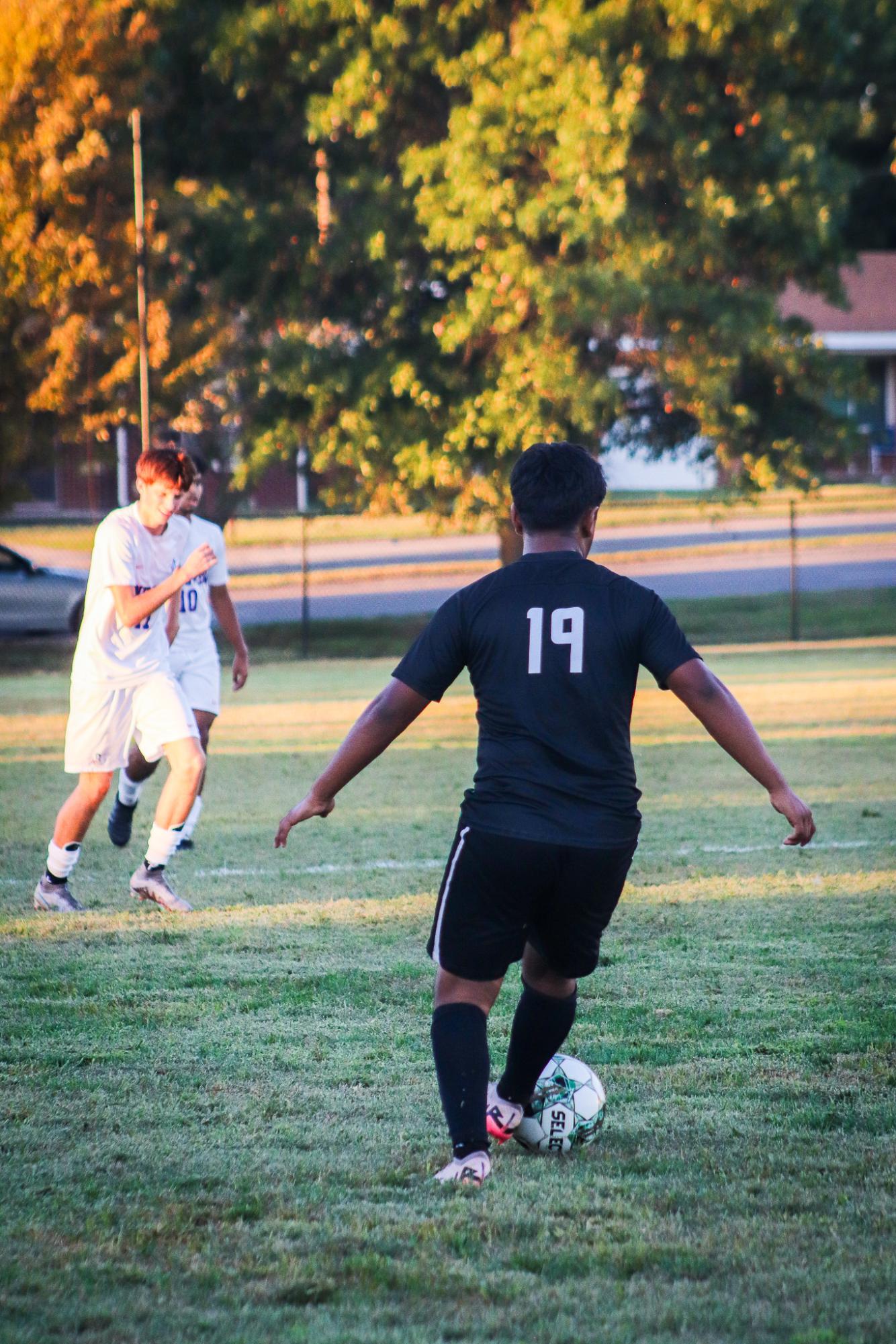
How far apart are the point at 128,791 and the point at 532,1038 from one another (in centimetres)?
488

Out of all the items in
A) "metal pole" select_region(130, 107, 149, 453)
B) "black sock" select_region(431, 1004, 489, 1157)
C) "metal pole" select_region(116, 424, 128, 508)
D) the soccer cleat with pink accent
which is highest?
"metal pole" select_region(130, 107, 149, 453)

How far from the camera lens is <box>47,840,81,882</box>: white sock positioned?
6785 millimetres

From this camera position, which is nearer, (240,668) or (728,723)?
(728,723)

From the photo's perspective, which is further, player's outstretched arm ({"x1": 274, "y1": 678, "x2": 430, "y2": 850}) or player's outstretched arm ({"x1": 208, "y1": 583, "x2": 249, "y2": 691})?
player's outstretched arm ({"x1": 208, "y1": 583, "x2": 249, "y2": 691})

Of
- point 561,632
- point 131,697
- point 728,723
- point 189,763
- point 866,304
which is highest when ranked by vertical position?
point 866,304

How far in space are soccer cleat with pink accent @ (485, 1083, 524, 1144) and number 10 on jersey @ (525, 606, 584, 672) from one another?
1.23 meters

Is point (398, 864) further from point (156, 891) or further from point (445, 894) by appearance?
point (445, 894)

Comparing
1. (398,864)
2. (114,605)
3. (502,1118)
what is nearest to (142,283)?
(398,864)

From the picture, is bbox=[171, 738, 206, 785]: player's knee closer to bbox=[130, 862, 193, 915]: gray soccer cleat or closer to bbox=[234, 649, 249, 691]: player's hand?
bbox=[130, 862, 193, 915]: gray soccer cleat

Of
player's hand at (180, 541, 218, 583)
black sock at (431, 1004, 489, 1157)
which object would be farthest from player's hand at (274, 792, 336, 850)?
player's hand at (180, 541, 218, 583)

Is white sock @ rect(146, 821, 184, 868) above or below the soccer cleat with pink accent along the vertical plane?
above

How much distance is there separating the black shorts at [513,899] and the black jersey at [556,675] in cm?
4

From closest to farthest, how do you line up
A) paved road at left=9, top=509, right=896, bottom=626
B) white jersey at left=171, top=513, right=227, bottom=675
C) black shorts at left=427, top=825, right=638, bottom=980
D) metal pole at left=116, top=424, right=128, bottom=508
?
1. black shorts at left=427, top=825, right=638, bottom=980
2. white jersey at left=171, top=513, right=227, bottom=675
3. metal pole at left=116, top=424, right=128, bottom=508
4. paved road at left=9, top=509, right=896, bottom=626

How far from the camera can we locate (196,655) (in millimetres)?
8234
